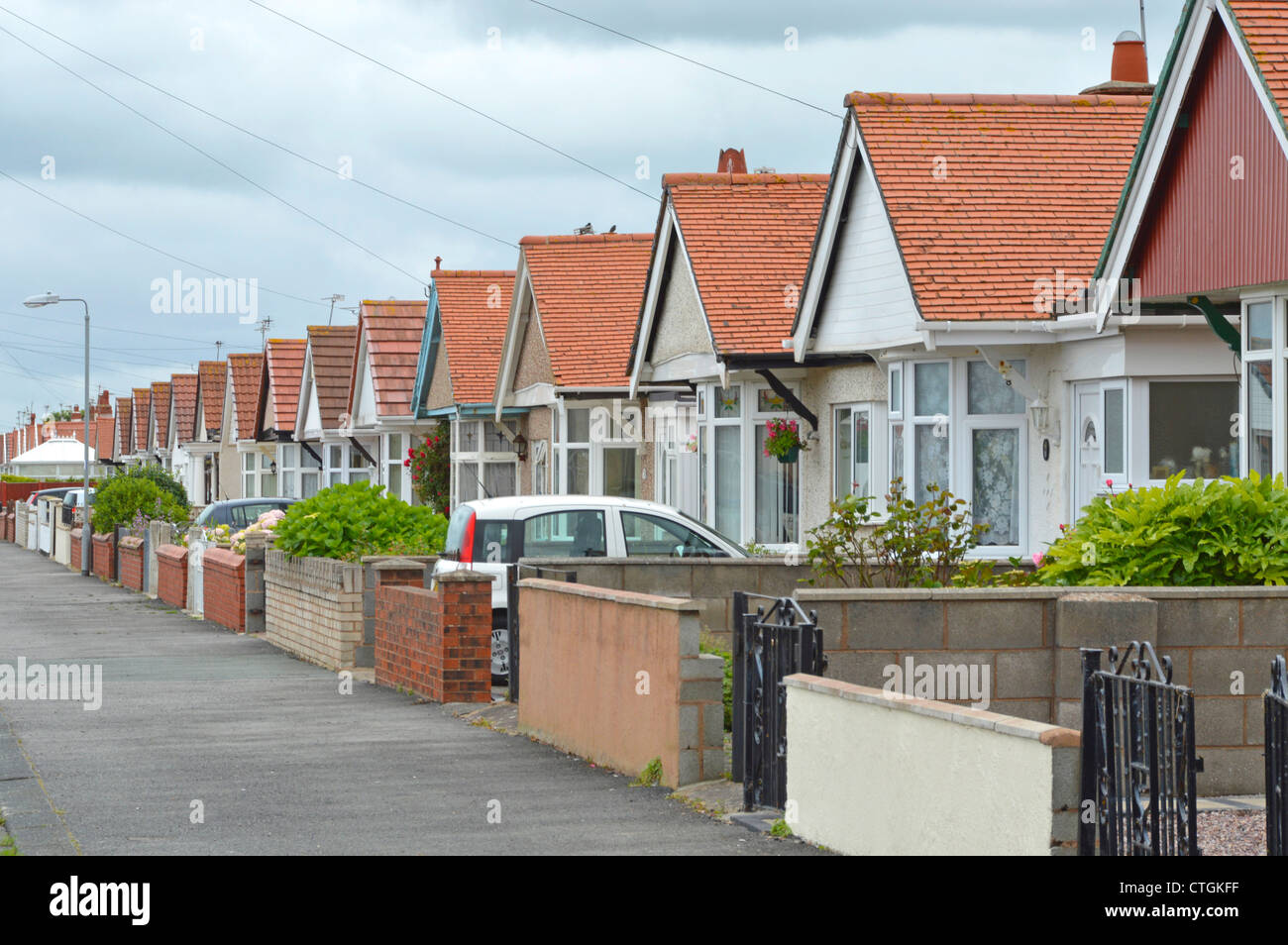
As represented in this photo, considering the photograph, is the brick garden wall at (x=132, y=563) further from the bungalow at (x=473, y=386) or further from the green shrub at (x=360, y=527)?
the green shrub at (x=360, y=527)

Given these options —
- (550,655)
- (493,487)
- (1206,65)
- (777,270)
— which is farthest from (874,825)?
(493,487)

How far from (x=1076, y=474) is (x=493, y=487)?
18.3 metres

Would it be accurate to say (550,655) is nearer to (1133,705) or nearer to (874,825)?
(874,825)

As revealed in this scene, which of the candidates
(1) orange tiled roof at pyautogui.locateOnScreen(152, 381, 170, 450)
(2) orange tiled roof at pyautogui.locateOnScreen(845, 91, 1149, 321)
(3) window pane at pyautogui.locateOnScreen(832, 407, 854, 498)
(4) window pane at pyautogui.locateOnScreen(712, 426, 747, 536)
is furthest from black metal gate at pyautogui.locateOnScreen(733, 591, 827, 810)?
(1) orange tiled roof at pyautogui.locateOnScreen(152, 381, 170, 450)

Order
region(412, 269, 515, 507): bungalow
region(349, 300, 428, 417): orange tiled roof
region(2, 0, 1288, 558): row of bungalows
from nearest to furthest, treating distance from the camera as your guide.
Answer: region(2, 0, 1288, 558): row of bungalows, region(412, 269, 515, 507): bungalow, region(349, 300, 428, 417): orange tiled roof

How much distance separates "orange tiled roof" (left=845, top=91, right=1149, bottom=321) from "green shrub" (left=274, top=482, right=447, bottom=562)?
21.0 ft

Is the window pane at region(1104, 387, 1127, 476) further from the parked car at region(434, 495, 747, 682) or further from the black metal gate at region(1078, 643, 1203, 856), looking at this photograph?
the black metal gate at region(1078, 643, 1203, 856)

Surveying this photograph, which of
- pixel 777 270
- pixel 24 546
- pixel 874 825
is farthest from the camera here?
pixel 24 546

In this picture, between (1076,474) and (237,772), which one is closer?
(237,772)

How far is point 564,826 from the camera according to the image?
31.3 feet

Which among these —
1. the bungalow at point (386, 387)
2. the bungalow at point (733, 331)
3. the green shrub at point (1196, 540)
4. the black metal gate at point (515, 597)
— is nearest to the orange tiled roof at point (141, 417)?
the bungalow at point (386, 387)

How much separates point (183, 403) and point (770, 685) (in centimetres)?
6198

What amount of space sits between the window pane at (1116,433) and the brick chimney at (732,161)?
41.6 feet

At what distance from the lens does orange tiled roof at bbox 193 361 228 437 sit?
61844 millimetres
